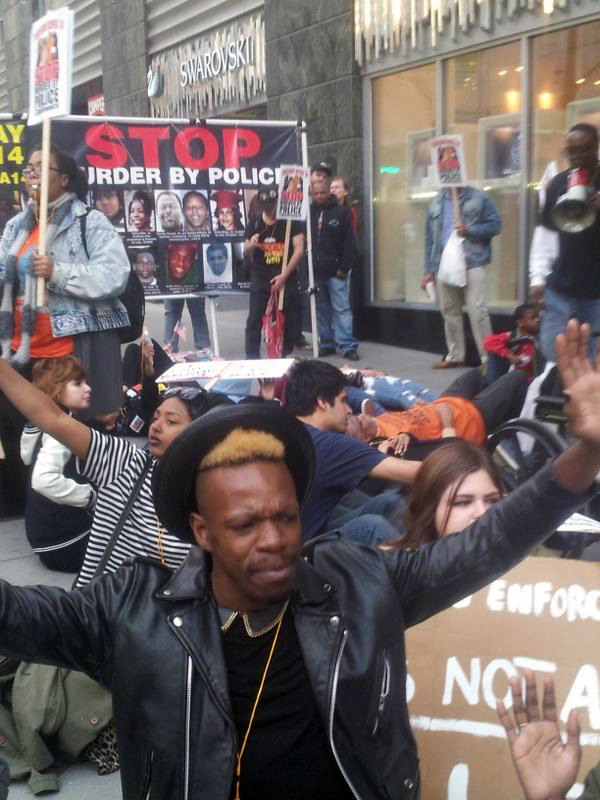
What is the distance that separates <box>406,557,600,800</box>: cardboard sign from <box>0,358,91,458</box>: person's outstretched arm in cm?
123

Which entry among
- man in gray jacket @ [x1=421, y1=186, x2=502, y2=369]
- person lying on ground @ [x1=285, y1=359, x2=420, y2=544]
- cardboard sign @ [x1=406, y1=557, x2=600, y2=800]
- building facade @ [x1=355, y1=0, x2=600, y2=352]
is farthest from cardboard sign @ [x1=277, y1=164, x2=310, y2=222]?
cardboard sign @ [x1=406, y1=557, x2=600, y2=800]

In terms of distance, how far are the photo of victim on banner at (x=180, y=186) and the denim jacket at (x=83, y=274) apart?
3579mm

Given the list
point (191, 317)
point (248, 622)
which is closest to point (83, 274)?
point (248, 622)

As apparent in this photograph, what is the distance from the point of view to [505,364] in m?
6.61

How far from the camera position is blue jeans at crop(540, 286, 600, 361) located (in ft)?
19.4

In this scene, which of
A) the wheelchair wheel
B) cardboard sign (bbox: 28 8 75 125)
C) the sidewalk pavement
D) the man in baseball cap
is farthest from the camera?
the man in baseball cap

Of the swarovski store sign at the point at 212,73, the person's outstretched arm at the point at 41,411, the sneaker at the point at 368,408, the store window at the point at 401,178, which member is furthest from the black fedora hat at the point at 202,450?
the swarovski store sign at the point at 212,73

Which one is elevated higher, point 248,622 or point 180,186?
point 180,186

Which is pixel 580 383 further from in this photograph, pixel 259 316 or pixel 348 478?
pixel 259 316

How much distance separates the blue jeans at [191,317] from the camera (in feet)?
33.1

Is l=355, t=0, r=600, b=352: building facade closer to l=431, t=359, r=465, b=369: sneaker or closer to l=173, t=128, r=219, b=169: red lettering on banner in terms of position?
l=431, t=359, r=465, b=369: sneaker

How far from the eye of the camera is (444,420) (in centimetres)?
515

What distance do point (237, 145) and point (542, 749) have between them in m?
8.16

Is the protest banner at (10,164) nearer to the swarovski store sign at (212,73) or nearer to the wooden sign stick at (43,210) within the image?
the wooden sign stick at (43,210)
